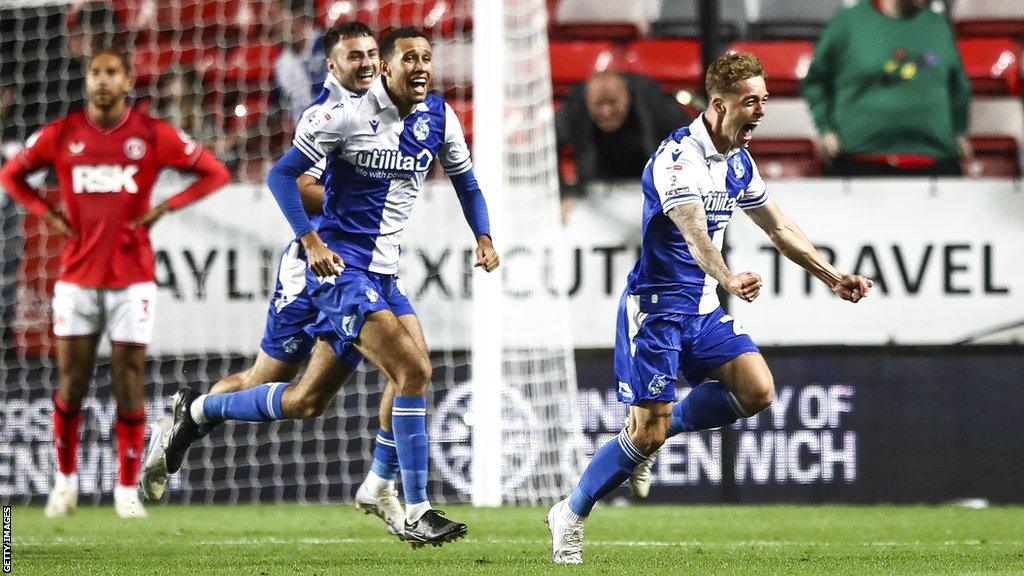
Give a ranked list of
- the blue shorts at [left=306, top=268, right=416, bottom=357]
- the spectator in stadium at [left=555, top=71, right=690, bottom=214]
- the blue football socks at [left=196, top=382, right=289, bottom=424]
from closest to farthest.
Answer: the blue shorts at [left=306, top=268, right=416, bottom=357] < the blue football socks at [left=196, top=382, right=289, bottom=424] < the spectator in stadium at [left=555, top=71, right=690, bottom=214]

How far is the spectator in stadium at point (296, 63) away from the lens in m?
9.41

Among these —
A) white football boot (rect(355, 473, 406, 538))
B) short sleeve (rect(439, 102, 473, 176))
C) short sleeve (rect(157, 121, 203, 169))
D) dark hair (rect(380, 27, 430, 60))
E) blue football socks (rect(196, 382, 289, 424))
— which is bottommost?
white football boot (rect(355, 473, 406, 538))

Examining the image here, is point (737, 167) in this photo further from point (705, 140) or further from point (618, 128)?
point (618, 128)

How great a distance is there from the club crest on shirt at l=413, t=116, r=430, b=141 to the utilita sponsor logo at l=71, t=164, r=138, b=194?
8.29ft

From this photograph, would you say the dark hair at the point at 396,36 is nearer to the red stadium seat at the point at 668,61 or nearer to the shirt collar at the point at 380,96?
the shirt collar at the point at 380,96

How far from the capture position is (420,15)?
402 inches

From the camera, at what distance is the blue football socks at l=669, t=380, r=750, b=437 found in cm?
588

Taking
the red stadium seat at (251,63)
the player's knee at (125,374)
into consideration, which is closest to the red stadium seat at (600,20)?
the red stadium seat at (251,63)

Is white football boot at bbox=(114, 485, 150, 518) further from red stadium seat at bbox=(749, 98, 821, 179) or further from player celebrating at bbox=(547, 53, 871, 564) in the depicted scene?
red stadium seat at bbox=(749, 98, 821, 179)

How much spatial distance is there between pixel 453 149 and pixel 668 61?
13.9ft

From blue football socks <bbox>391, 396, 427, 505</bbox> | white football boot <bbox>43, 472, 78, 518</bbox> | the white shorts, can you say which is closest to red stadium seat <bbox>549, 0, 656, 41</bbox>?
the white shorts

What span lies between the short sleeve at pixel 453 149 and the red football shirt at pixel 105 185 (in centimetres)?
224

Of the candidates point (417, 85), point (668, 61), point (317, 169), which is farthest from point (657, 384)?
point (668, 61)

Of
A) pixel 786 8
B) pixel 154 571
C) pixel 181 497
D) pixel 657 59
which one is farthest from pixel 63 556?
pixel 786 8
